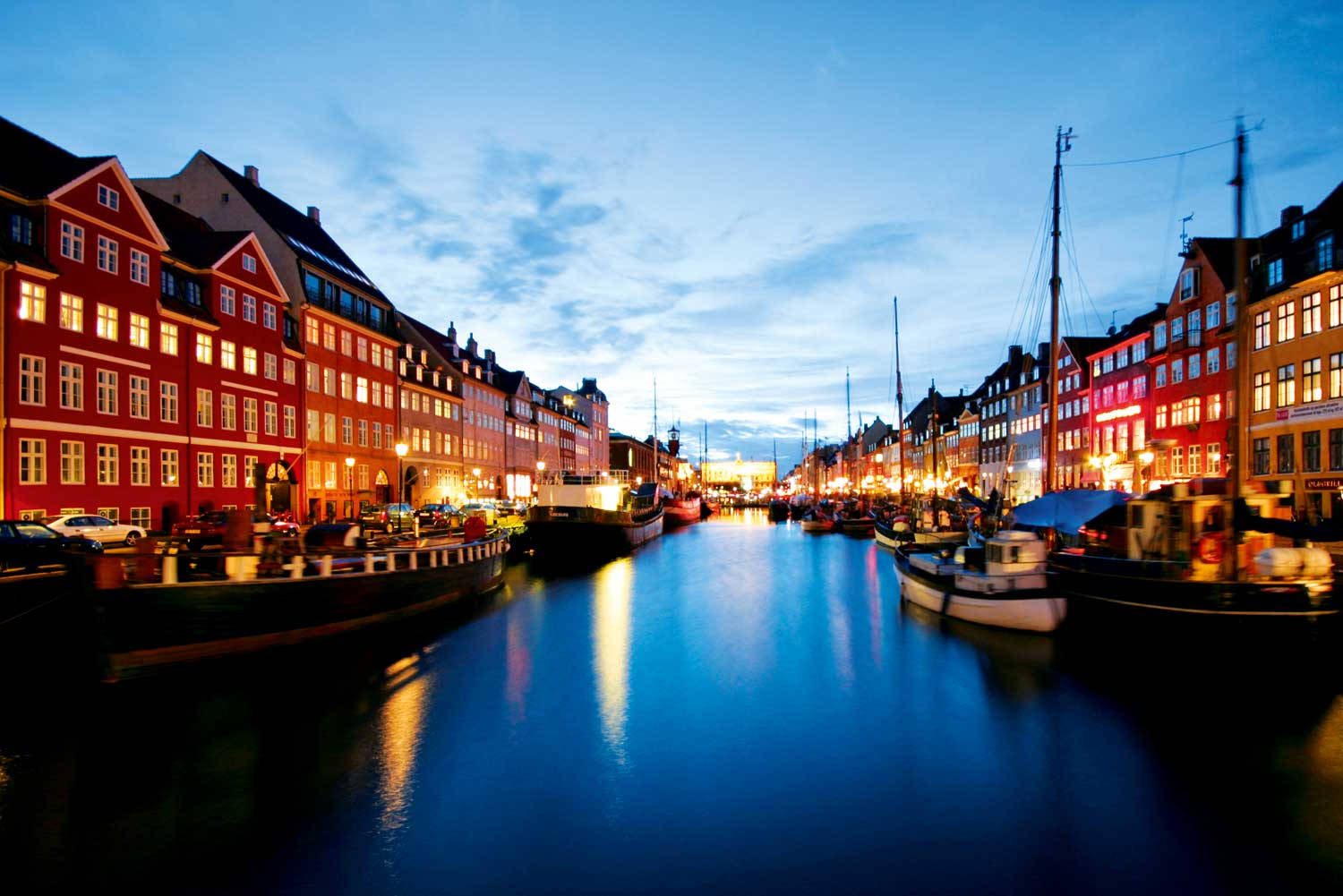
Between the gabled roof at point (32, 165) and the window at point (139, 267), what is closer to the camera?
the gabled roof at point (32, 165)

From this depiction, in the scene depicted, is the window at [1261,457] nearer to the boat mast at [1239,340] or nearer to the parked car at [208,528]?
the boat mast at [1239,340]

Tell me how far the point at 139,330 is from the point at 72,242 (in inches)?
168

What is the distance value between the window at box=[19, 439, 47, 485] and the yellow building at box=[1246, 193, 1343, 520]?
45.8 m

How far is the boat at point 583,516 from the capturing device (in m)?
42.1

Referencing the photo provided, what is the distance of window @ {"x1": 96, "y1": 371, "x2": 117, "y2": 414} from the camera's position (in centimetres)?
2862

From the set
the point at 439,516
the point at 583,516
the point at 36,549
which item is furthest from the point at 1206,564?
the point at 439,516

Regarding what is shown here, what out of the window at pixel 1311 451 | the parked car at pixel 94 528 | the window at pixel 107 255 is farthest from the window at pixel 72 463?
the window at pixel 1311 451

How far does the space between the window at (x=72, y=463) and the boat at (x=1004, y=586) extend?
97.3 feet

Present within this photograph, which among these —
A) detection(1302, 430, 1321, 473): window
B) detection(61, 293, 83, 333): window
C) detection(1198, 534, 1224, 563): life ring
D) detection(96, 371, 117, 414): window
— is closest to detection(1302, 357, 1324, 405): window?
detection(1302, 430, 1321, 473): window

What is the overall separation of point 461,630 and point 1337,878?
19439 millimetres

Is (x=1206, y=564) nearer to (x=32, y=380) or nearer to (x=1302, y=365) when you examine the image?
(x=1302, y=365)

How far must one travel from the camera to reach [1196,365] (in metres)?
43.4

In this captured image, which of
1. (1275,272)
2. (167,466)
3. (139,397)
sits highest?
(1275,272)

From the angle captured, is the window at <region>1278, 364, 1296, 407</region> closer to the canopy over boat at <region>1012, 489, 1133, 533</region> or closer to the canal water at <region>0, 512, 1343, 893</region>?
the canopy over boat at <region>1012, 489, 1133, 533</region>
